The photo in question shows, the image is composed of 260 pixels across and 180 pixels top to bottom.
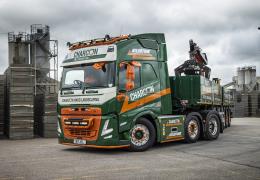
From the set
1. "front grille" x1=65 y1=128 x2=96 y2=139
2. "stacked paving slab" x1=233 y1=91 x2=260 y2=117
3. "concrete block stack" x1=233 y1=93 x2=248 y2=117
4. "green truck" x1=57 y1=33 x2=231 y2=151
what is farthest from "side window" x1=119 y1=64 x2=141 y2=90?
"concrete block stack" x1=233 y1=93 x2=248 y2=117

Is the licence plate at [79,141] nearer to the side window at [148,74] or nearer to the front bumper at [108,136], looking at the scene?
the front bumper at [108,136]

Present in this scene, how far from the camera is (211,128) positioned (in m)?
15.2

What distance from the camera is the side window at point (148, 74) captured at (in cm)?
1196

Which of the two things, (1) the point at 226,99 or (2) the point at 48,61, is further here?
(2) the point at 48,61

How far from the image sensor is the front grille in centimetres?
1126

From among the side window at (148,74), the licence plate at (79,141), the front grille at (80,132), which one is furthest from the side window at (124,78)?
the licence plate at (79,141)

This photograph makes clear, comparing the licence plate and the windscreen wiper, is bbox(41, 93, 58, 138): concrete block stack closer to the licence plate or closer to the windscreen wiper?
the licence plate

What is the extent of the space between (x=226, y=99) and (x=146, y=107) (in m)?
8.58

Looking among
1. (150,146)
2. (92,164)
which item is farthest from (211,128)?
(92,164)

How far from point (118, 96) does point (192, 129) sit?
13.6 feet

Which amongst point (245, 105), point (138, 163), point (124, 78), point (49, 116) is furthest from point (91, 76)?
point (245, 105)

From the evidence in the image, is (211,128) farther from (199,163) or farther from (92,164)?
(92,164)

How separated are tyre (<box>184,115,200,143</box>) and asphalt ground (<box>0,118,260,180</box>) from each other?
545 mm

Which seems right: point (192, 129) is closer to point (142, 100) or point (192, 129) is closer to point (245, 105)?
point (142, 100)
